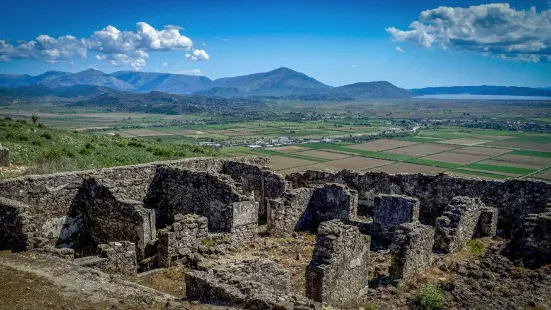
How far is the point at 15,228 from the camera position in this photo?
1305 cm

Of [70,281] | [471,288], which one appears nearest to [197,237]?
[70,281]

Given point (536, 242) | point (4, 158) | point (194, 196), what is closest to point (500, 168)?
point (536, 242)

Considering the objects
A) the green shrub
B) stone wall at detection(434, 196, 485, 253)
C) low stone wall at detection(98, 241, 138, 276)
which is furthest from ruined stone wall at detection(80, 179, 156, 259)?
stone wall at detection(434, 196, 485, 253)

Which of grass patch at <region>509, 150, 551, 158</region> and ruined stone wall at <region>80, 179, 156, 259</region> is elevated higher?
ruined stone wall at <region>80, 179, 156, 259</region>

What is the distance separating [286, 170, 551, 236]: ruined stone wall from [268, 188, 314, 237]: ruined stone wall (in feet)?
9.69

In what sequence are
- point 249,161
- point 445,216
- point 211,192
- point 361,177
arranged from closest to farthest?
point 445,216 → point 211,192 → point 361,177 → point 249,161

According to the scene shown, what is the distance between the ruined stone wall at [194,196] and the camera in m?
17.1

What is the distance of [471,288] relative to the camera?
1297 cm

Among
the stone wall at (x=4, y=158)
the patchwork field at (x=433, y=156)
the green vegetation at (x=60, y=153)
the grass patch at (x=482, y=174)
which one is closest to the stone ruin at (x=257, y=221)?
the green vegetation at (x=60, y=153)

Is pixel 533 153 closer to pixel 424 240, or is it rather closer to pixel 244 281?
pixel 424 240

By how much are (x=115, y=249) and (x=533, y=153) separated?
79.6 meters

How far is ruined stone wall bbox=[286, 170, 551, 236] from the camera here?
58.2ft

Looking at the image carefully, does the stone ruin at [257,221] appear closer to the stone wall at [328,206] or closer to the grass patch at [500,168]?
the stone wall at [328,206]

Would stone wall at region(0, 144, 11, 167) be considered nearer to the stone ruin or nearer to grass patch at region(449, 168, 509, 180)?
the stone ruin
